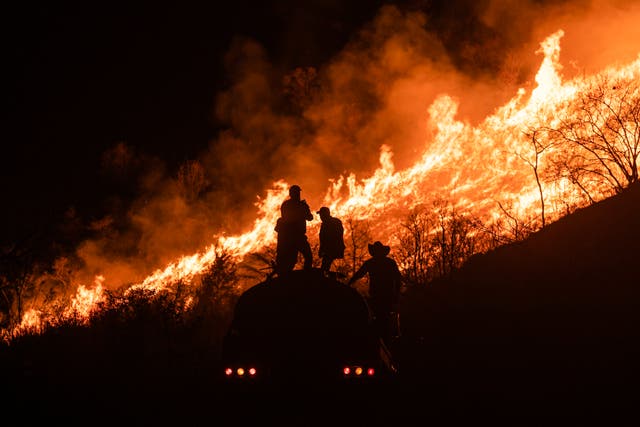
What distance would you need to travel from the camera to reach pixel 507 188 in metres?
48.1

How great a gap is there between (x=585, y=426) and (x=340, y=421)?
3401 mm

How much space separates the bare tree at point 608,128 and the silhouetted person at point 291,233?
26523 mm

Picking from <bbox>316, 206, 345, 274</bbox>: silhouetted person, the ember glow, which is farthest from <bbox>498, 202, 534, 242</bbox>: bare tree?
<bbox>316, 206, 345, 274</bbox>: silhouetted person

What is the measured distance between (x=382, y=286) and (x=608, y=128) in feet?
93.1

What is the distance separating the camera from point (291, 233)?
1113 cm

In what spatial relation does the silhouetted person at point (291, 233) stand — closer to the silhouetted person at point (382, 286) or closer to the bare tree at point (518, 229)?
the silhouetted person at point (382, 286)

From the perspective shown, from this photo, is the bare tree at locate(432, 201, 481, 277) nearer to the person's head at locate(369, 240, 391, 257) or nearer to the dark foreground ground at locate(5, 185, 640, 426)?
the dark foreground ground at locate(5, 185, 640, 426)

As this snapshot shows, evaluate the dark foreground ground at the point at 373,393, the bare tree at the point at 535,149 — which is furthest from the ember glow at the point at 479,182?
the dark foreground ground at the point at 373,393

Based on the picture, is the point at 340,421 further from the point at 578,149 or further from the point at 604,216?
the point at 578,149

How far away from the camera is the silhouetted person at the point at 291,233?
36.4 ft

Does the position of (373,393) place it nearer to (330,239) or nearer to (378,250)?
(330,239)

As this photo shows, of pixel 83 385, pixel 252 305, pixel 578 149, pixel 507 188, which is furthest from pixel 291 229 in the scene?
pixel 507 188

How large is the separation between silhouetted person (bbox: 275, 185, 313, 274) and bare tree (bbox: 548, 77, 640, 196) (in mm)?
26523

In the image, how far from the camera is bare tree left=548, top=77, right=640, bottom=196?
3388 cm
